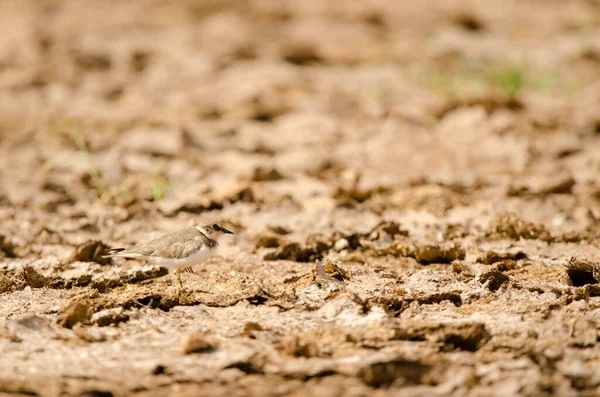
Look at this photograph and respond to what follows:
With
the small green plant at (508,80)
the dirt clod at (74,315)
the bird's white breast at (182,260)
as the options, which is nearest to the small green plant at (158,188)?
the bird's white breast at (182,260)

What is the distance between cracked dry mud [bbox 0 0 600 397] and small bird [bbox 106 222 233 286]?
6.3 inches

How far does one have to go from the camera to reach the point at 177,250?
13.4 ft

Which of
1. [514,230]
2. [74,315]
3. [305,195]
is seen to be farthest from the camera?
[305,195]

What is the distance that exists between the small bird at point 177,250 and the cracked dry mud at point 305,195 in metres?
0.16

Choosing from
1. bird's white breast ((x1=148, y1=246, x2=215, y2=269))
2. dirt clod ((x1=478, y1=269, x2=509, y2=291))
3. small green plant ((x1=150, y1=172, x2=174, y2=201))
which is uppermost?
bird's white breast ((x1=148, y1=246, x2=215, y2=269))

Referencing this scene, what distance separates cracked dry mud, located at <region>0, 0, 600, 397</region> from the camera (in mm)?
3256

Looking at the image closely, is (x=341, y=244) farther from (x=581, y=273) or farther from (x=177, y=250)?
(x=581, y=273)

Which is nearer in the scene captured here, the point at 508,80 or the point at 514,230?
the point at 514,230

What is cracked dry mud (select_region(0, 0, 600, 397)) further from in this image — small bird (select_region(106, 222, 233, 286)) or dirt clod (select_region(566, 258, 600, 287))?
small bird (select_region(106, 222, 233, 286))

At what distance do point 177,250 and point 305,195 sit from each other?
2.15m

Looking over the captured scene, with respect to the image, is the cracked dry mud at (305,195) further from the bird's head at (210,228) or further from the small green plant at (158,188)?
the bird's head at (210,228)

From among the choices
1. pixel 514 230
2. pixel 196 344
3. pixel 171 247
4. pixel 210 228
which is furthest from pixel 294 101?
pixel 196 344

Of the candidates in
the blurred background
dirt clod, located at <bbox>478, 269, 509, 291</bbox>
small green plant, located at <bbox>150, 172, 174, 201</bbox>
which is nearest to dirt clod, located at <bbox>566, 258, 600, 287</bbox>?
dirt clod, located at <bbox>478, 269, 509, 291</bbox>

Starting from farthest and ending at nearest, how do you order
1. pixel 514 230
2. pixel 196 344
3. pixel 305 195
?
pixel 305 195, pixel 514 230, pixel 196 344
